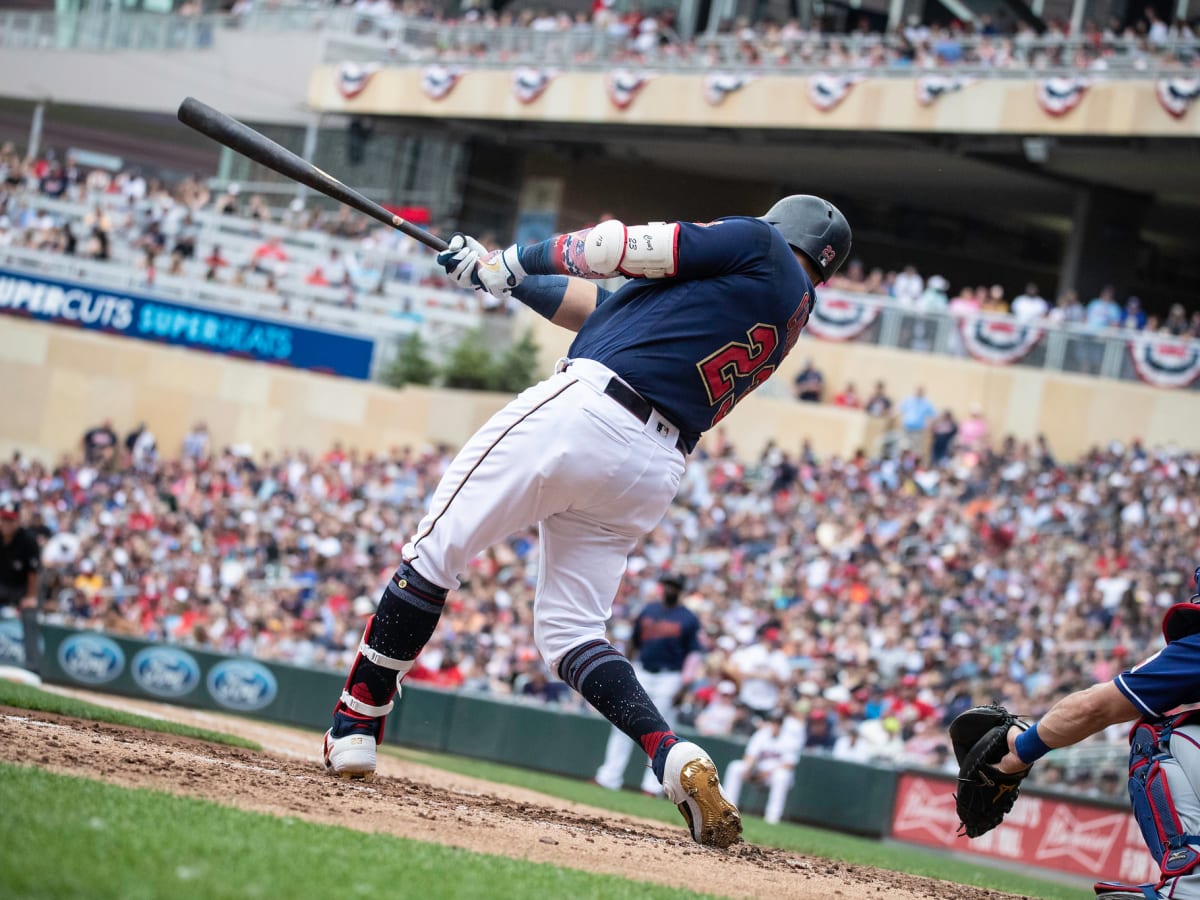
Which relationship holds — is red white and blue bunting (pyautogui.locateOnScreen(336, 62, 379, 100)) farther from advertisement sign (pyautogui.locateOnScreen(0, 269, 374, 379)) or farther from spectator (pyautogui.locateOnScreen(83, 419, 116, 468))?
spectator (pyautogui.locateOnScreen(83, 419, 116, 468))

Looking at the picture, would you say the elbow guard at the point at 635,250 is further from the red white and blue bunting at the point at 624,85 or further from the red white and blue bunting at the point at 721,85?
the red white and blue bunting at the point at 624,85

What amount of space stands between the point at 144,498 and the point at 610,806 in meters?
13.9

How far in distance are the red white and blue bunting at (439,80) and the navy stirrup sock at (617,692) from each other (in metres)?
27.3

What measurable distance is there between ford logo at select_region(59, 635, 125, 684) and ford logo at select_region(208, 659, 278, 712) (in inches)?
40.9

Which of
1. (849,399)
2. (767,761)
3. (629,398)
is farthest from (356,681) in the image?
(849,399)

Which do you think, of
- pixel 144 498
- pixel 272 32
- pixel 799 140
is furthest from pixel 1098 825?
pixel 272 32

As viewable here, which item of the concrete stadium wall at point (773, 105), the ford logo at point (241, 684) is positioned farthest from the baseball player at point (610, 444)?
the concrete stadium wall at point (773, 105)

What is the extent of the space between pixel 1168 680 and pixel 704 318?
1.82 m

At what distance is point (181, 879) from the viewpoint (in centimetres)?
319

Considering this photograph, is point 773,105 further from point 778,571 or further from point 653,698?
point 653,698

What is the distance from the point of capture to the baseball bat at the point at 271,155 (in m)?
5.74

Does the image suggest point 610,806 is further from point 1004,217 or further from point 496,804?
point 1004,217

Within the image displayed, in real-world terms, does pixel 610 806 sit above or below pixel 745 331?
below

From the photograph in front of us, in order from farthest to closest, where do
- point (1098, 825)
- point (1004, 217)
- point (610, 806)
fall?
1. point (1004, 217)
2. point (1098, 825)
3. point (610, 806)
